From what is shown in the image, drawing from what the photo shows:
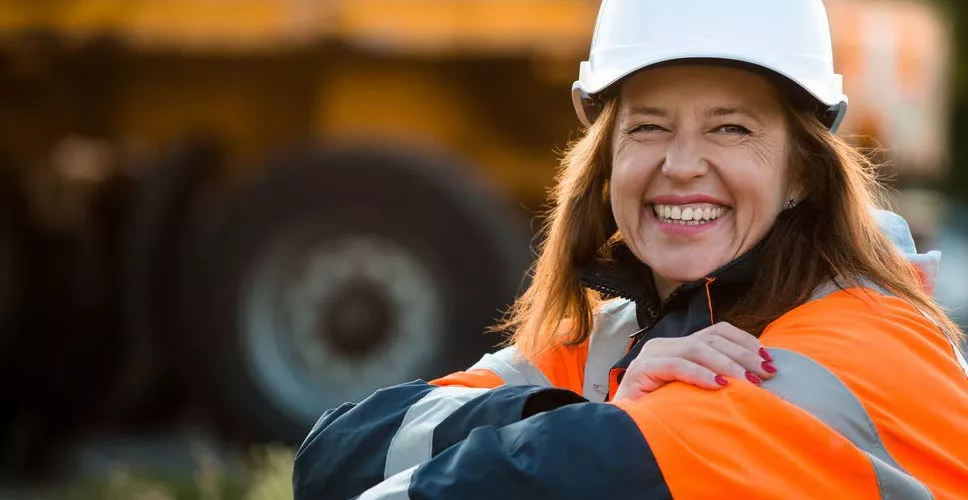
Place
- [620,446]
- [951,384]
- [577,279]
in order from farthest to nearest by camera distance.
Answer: [577,279] < [951,384] < [620,446]

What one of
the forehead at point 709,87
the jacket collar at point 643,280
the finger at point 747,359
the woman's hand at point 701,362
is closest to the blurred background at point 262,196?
the jacket collar at point 643,280

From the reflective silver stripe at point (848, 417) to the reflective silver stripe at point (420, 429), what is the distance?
503mm

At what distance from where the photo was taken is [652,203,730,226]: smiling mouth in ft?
8.49

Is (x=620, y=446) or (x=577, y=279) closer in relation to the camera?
(x=620, y=446)

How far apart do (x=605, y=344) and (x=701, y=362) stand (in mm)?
671

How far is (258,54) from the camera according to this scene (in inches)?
250

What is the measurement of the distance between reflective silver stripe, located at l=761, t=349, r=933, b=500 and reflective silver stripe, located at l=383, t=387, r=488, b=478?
19.8 inches

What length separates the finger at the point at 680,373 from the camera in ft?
7.07

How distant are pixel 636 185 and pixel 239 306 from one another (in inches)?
143

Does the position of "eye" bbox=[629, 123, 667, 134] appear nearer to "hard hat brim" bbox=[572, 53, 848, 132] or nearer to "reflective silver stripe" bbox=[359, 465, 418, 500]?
"hard hat brim" bbox=[572, 53, 848, 132]

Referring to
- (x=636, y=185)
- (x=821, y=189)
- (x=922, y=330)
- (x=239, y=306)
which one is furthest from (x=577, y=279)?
(x=239, y=306)

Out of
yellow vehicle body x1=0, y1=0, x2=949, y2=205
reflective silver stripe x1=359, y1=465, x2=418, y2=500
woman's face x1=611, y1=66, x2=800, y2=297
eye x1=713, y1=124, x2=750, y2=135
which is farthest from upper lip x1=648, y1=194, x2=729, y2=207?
yellow vehicle body x1=0, y1=0, x2=949, y2=205

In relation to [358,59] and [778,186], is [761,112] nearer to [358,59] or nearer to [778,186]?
[778,186]

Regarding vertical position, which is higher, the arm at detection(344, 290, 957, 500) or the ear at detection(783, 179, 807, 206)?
the ear at detection(783, 179, 807, 206)
